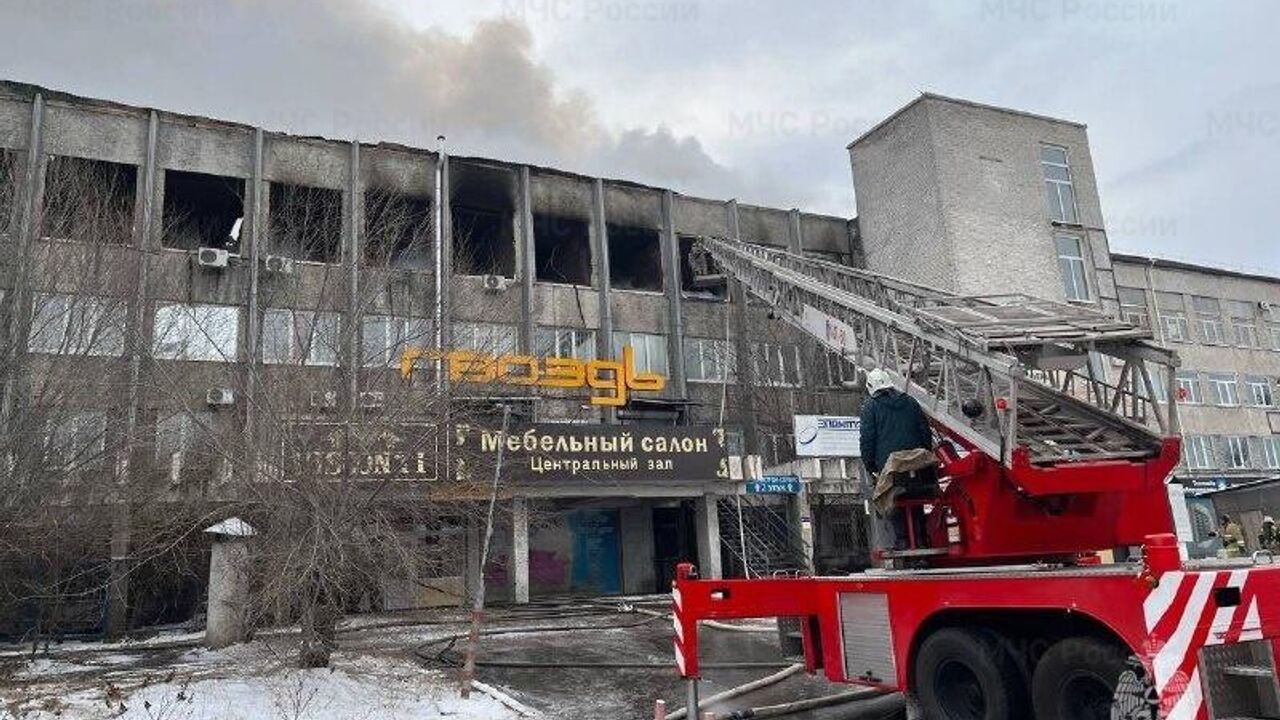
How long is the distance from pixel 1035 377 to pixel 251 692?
333 inches

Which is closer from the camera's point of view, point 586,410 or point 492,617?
point 492,617

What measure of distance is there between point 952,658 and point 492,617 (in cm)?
1250

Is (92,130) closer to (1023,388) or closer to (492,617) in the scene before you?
(492,617)

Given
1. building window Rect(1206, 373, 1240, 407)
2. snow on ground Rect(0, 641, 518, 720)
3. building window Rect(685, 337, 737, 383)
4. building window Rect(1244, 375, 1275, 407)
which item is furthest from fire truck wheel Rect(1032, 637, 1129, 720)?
building window Rect(1244, 375, 1275, 407)

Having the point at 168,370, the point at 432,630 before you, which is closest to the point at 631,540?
the point at 432,630

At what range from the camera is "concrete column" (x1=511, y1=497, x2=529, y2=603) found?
856 inches

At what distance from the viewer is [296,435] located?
34.0 ft

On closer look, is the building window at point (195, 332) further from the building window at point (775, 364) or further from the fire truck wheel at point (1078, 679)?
the building window at point (775, 364)

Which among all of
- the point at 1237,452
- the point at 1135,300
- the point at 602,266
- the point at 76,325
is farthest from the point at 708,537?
the point at 1237,452

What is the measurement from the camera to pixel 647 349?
28797 millimetres

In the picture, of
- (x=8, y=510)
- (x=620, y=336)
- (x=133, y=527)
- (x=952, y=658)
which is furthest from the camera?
(x=620, y=336)

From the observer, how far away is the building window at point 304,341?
1177 cm

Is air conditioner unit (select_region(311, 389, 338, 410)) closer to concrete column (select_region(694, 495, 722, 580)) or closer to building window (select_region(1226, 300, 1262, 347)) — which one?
concrete column (select_region(694, 495, 722, 580))

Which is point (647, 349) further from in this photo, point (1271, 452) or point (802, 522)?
point (1271, 452)
